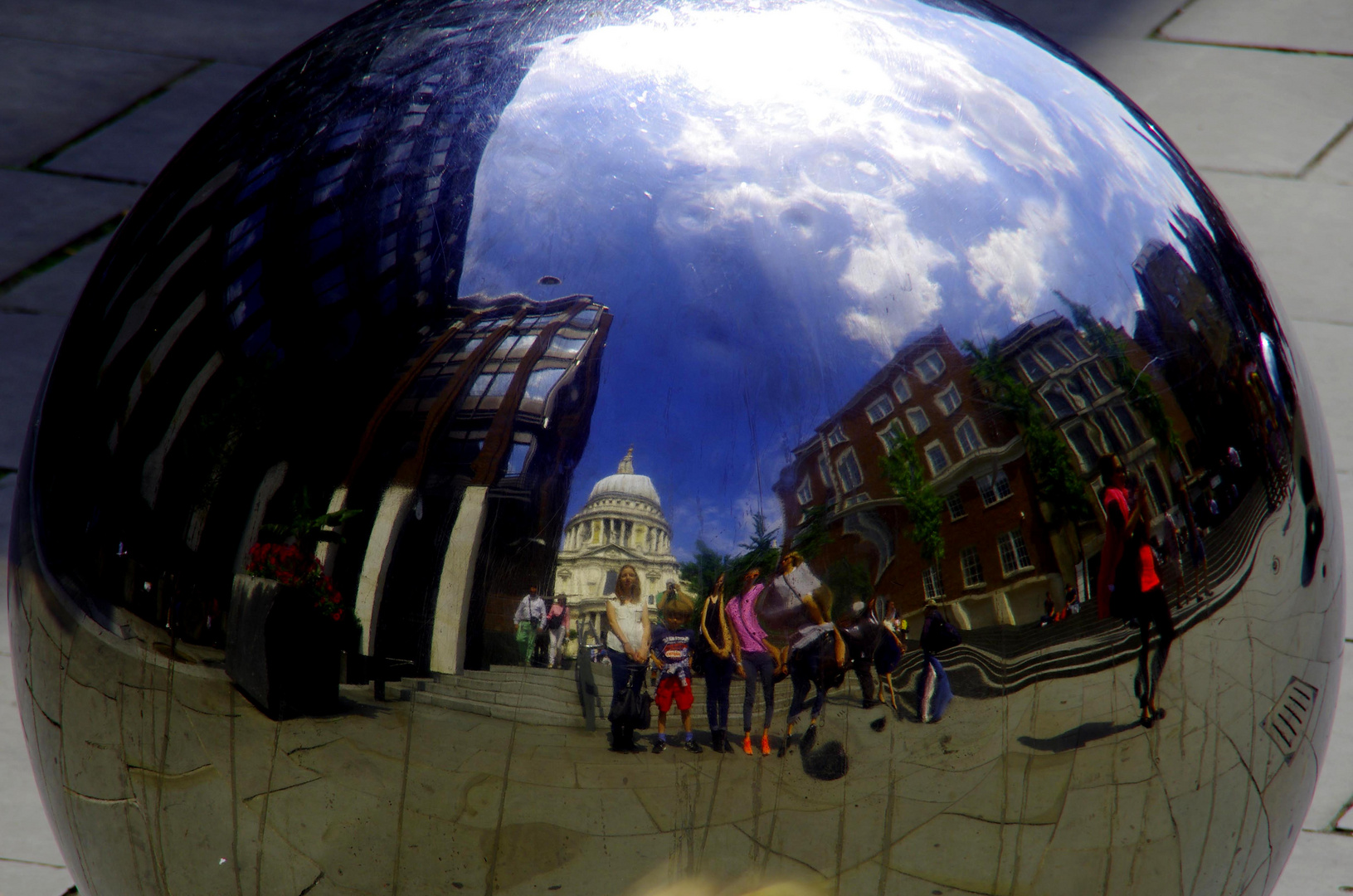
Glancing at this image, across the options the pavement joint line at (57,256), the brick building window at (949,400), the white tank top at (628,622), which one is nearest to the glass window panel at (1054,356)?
the brick building window at (949,400)

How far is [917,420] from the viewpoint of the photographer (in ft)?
3.83

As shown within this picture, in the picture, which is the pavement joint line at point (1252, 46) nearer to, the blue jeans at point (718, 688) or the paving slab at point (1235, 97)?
the paving slab at point (1235, 97)

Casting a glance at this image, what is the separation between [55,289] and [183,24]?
252 centimetres

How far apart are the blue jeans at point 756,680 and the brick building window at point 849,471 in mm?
174

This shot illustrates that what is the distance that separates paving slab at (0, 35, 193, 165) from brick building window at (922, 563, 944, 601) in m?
5.22

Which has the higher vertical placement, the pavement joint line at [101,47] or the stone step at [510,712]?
the pavement joint line at [101,47]

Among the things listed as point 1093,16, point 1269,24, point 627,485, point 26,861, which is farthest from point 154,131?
point 1269,24

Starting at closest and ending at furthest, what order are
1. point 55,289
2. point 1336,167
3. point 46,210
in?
1. point 55,289
2. point 46,210
3. point 1336,167

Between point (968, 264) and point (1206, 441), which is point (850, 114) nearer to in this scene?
point (968, 264)

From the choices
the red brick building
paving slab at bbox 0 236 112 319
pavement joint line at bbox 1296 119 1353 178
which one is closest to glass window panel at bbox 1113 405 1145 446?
the red brick building

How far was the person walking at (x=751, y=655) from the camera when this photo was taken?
112cm

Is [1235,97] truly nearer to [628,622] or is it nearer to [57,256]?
[57,256]

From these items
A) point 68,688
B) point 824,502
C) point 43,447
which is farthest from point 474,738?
point 43,447

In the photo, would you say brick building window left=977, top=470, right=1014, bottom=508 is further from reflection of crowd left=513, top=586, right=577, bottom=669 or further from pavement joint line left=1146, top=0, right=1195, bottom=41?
pavement joint line left=1146, top=0, right=1195, bottom=41
